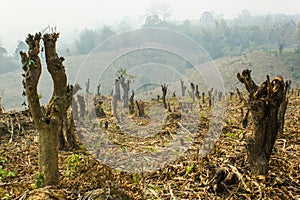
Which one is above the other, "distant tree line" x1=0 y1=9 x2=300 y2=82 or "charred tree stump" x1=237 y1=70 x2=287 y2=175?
"distant tree line" x1=0 y1=9 x2=300 y2=82

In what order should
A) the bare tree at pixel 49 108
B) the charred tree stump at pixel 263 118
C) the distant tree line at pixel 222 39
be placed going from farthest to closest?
the distant tree line at pixel 222 39 < the bare tree at pixel 49 108 < the charred tree stump at pixel 263 118

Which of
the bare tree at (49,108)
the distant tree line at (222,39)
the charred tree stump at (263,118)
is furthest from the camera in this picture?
the distant tree line at (222,39)

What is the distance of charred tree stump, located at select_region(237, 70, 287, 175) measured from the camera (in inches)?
127

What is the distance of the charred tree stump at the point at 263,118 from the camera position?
3225 millimetres

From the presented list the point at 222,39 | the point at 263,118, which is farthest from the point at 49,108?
the point at 222,39

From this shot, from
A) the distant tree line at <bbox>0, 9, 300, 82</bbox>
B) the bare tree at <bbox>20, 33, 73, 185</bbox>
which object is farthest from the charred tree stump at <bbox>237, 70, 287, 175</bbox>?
the distant tree line at <bbox>0, 9, 300, 82</bbox>

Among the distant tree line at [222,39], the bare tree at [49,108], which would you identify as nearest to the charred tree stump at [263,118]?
the bare tree at [49,108]

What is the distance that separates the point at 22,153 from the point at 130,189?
2.79 m

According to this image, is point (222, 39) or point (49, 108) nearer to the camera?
point (49, 108)

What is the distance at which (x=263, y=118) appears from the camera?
3.32m

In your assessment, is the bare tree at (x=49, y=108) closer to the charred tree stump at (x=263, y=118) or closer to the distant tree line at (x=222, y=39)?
the charred tree stump at (x=263, y=118)

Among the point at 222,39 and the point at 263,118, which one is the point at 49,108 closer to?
the point at 263,118

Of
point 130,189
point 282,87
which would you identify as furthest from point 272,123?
point 130,189

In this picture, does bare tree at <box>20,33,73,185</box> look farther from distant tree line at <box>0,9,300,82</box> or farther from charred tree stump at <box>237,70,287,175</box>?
distant tree line at <box>0,9,300,82</box>
